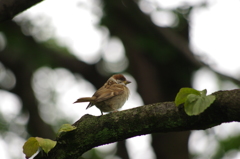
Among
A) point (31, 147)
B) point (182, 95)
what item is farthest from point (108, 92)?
point (182, 95)

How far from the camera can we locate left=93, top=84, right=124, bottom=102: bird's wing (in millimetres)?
5183

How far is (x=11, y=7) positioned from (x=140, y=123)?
77.6 inches

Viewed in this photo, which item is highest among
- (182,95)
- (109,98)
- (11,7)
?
(11,7)

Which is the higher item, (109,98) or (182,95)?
(182,95)

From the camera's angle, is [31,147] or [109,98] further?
[109,98]

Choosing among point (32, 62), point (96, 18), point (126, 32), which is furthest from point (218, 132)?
point (32, 62)

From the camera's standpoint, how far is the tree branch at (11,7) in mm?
3844

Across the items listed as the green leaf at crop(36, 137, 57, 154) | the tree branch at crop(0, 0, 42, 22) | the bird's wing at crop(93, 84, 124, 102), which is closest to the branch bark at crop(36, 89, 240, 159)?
the green leaf at crop(36, 137, 57, 154)

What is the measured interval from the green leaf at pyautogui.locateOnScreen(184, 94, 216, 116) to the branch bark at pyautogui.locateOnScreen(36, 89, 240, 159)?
10cm

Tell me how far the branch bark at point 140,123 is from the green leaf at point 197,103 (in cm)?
10

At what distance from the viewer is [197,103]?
9.04ft

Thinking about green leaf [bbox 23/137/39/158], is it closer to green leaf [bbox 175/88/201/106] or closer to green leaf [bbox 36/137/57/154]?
green leaf [bbox 36/137/57/154]

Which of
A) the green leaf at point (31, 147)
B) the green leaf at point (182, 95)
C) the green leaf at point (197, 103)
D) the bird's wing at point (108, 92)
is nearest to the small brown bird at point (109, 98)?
the bird's wing at point (108, 92)

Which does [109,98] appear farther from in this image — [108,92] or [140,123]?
[140,123]
